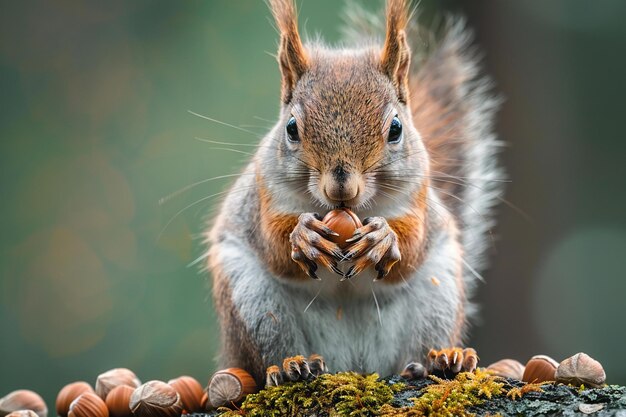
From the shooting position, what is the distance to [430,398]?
3.86 ft

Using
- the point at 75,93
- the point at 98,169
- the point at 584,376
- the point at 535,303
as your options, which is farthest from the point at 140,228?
the point at 584,376

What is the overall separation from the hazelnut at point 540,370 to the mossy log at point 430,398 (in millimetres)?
108

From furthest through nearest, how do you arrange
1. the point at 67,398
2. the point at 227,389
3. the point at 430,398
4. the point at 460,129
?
the point at 460,129, the point at 67,398, the point at 227,389, the point at 430,398

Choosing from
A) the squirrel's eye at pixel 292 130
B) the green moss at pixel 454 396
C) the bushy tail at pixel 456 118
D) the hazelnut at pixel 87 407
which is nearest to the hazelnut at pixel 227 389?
the hazelnut at pixel 87 407

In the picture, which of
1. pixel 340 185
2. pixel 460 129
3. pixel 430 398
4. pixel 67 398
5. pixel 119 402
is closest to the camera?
pixel 430 398

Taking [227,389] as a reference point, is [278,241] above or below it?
above

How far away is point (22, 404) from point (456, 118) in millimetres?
1323

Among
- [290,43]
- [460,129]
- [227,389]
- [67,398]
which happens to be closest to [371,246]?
[227,389]

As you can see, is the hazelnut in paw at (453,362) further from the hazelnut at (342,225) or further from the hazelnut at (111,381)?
the hazelnut at (111,381)

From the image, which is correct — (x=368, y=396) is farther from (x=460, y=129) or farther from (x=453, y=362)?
(x=460, y=129)

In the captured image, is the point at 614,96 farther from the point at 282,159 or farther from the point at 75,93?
the point at 75,93

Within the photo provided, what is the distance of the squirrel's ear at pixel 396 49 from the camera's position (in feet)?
4.91

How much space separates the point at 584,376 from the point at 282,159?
25.9 inches

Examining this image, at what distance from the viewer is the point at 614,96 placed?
280 centimetres
